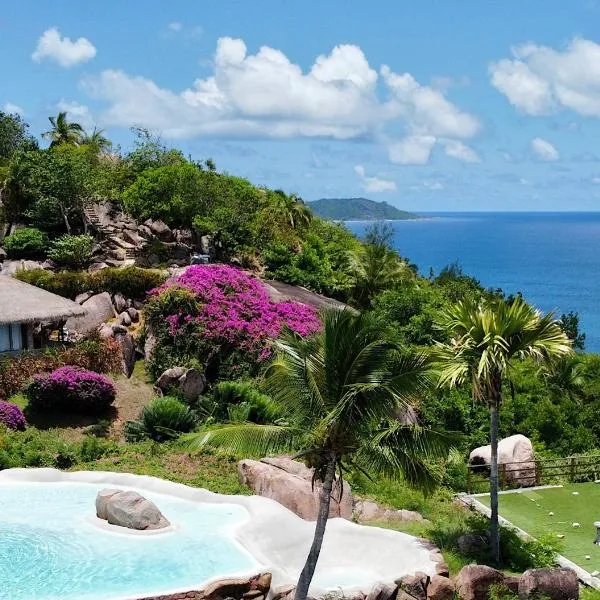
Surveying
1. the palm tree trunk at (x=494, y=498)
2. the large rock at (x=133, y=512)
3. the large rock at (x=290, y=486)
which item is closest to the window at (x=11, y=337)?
the large rock at (x=290, y=486)

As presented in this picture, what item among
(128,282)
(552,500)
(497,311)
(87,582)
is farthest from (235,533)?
(128,282)

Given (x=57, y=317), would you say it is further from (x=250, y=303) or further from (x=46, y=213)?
(x=46, y=213)

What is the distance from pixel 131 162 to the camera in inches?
1825

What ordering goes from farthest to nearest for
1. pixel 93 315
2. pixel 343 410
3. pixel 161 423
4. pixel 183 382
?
pixel 93 315, pixel 183 382, pixel 161 423, pixel 343 410

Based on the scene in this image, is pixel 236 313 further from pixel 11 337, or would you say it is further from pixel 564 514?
pixel 564 514

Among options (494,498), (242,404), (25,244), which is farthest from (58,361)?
(494,498)

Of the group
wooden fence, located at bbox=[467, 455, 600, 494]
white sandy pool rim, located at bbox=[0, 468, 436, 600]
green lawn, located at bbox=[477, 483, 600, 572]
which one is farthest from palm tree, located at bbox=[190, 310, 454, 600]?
wooden fence, located at bbox=[467, 455, 600, 494]

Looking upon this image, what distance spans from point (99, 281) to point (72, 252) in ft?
18.2

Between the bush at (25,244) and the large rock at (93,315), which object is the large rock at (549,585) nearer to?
the large rock at (93,315)

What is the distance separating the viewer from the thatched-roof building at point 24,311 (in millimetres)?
26953

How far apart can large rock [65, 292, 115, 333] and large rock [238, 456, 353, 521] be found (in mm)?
12110

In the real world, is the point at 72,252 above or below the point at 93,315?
above

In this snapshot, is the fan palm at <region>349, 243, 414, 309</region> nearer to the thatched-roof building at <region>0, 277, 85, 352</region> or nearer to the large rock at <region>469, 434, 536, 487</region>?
the thatched-roof building at <region>0, 277, 85, 352</region>

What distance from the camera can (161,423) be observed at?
2336 cm
